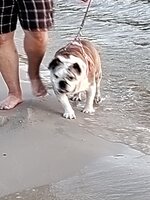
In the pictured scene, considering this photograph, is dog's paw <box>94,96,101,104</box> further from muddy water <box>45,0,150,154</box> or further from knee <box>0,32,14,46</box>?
knee <box>0,32,14,46</box>

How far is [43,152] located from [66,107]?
0.88 meters

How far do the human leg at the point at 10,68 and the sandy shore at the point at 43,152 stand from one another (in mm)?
101

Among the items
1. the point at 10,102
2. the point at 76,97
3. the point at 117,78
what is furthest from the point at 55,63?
the point at 117,78

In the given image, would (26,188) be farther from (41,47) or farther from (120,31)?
(120,31)

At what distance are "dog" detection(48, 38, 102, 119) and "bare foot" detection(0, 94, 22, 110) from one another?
355mm

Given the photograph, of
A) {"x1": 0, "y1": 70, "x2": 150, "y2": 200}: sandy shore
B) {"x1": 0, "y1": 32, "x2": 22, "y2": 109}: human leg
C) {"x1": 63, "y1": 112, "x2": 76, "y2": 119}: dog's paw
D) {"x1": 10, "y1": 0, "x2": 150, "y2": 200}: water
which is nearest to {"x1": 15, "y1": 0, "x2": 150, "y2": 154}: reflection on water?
{"x1": 10, "y1": 0, "x2": 150, "y2": 200}: water

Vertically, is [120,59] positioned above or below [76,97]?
below

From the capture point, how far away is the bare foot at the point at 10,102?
5.43 meters

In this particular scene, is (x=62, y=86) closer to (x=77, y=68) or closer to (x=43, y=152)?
(x=77, y=68)

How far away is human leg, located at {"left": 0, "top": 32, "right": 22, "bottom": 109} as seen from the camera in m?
5.36

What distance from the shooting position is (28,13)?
511 centimetres

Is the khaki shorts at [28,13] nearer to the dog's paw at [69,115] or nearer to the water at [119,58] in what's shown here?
the dog's paw at [69,115]

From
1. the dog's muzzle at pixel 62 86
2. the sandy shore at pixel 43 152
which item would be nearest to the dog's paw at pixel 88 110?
the sandy shore at pixel 43 152

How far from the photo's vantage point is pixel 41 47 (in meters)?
5.36
